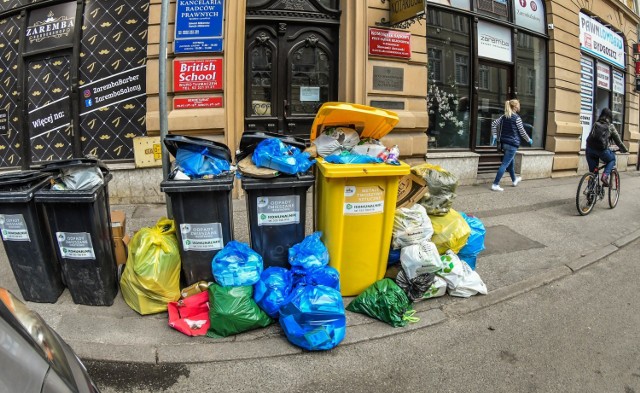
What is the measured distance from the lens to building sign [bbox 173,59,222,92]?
659 centimetres

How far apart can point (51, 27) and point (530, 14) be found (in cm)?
1059

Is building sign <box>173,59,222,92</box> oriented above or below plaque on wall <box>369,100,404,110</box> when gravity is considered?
above

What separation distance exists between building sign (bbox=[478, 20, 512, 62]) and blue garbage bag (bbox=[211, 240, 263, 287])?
823 cm

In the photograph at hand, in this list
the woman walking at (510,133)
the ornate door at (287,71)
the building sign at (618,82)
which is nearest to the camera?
the ornate door at (287,71)

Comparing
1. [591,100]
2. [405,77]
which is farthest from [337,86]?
[591,100]

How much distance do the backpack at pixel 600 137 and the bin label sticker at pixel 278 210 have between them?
20.9 ft

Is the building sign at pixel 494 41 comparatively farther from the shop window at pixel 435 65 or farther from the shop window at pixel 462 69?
the shop window at pixel 435 65

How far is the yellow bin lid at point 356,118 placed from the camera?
3703 millimetres

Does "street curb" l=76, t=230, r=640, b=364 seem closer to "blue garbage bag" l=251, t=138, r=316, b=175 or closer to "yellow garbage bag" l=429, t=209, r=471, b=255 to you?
"yellow garbage bag" l=429, t=209, r=471, b=255

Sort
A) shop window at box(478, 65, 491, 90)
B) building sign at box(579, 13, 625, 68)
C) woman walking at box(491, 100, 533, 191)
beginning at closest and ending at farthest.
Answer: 1. woman walking at box(491, 100, 533, 191)
2. shop window at box(478, 65, 491, 90)
3. building sign at box(579, 13, 625, 68)

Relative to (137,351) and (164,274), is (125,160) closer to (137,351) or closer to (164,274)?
(164,274)

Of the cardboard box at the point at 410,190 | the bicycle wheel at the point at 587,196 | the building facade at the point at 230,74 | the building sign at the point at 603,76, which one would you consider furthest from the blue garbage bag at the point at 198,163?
the building sign at the point at 603,76

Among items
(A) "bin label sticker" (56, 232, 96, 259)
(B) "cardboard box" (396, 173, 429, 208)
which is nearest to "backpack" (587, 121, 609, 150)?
(B) "cardboard box" (396, 173, 429, 208)

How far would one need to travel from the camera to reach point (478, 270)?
4594mm
